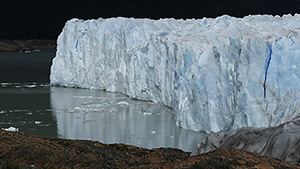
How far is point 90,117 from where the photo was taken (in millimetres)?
16359

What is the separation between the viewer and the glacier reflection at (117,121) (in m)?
13.3

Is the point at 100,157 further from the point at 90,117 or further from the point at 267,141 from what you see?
the point at 90,117

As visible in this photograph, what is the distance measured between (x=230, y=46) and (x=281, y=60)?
1.73 meters

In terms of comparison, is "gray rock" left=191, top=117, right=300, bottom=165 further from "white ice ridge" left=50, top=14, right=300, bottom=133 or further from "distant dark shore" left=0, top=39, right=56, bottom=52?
"distant dark shore" left=0, top=39, right=56, bottom=52

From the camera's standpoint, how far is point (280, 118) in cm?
1114

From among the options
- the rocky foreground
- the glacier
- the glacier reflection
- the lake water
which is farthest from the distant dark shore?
the glacier

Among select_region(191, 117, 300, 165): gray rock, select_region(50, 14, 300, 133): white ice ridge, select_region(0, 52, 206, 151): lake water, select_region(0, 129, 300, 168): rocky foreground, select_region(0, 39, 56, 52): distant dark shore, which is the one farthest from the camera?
select_region(0, 39, 56, 52): distant dark shore

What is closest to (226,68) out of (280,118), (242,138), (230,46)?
(230,46)

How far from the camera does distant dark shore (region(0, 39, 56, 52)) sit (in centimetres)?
5426

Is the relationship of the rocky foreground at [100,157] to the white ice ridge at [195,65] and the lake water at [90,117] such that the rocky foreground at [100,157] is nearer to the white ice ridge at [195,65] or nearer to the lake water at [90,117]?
the white ice ridge at [195,65]

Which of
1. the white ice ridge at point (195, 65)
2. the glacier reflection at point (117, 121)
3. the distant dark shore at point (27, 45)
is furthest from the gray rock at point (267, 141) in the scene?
the distant dark shore at point (27, 45)

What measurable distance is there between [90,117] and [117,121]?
1.06 m

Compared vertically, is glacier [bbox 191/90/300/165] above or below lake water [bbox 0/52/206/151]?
above

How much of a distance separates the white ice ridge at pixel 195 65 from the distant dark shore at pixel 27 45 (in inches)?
1246
